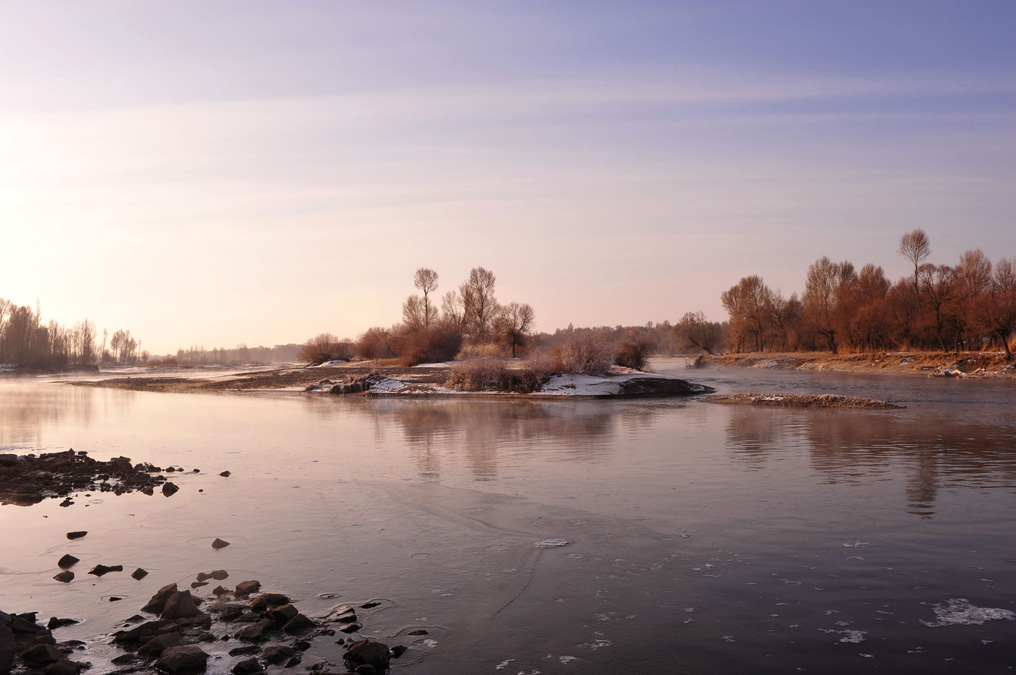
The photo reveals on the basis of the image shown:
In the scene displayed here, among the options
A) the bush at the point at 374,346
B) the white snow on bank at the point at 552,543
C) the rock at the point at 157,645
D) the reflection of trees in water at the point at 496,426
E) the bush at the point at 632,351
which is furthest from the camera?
the bush at the point at 374,346

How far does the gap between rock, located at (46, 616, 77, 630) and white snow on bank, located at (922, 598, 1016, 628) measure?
740 centimetres

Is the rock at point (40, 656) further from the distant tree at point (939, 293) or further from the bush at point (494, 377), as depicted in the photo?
the distant tree at point (939, 293)

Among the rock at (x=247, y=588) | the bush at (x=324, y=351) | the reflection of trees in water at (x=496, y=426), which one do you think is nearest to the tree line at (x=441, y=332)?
the bush at (x=324, y=351)

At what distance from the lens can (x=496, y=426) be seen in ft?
73.7

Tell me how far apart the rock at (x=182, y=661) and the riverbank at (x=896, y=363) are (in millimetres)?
59163

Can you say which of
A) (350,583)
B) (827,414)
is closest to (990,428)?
(827,414)

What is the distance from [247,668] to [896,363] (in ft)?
228

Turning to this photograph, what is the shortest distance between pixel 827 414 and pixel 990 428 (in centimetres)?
540

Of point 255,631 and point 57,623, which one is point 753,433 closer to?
point 255,631

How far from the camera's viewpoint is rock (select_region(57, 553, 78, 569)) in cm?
780

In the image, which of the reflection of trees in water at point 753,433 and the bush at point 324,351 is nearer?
the reflection of trees in water at point 753,433

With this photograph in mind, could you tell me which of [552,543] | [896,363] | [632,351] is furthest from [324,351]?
[552,543]

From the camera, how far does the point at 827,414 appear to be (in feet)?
79.8

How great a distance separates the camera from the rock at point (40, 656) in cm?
522
